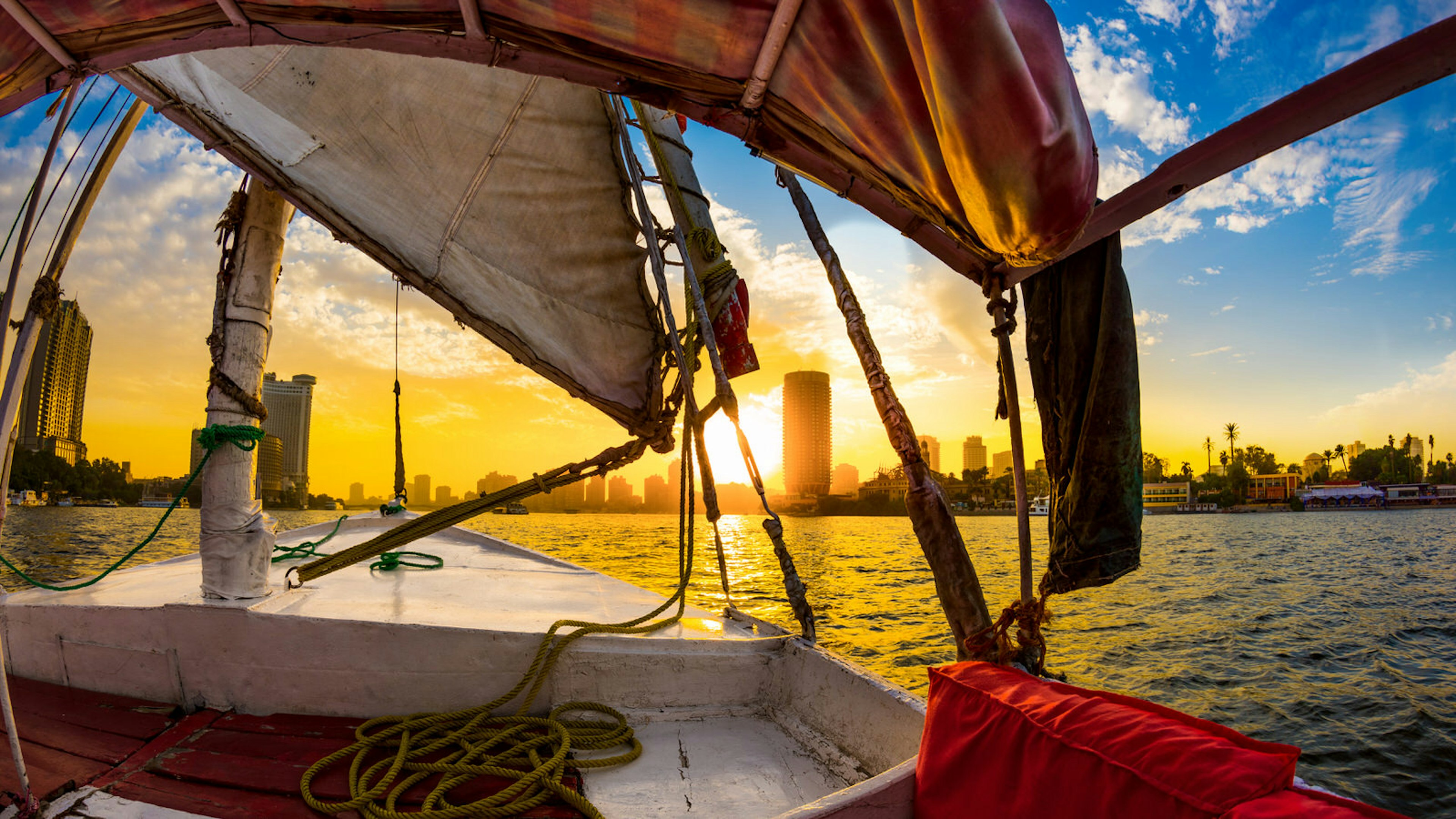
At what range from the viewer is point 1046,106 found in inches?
→ 47.9

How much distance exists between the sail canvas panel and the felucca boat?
0.07ft

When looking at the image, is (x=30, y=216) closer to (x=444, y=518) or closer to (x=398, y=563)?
(x=444, y=518)

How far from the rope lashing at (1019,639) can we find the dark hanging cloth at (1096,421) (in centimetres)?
11

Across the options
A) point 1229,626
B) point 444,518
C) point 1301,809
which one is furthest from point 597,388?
point 1229,626

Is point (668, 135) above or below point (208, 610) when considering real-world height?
above

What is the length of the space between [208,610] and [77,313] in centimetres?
167

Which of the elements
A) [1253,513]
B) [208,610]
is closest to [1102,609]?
[208,610]

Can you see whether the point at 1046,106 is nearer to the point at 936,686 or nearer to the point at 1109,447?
the point at 1109,447

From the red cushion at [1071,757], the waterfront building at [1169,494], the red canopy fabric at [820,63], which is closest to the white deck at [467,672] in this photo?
the red cushion at [1071,757]

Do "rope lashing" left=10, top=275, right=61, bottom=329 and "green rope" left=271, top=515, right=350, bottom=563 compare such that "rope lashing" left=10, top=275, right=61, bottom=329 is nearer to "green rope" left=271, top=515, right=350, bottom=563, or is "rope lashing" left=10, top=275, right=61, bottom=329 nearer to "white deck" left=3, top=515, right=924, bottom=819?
"white deck" left=3, top=515, right=924, bottom=819

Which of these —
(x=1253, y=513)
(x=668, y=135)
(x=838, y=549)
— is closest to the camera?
(x=668, y=135)

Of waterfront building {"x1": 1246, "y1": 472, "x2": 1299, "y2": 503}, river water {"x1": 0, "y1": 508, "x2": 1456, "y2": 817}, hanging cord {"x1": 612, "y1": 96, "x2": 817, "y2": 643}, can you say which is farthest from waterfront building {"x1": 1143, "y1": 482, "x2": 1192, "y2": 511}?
hanging cord {"x1": 612, "y1": 96, "x2": 817, "y2": 643}

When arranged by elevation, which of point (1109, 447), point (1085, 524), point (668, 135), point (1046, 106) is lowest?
point (1085, 524)

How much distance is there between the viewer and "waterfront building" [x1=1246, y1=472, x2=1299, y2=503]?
328 feet
